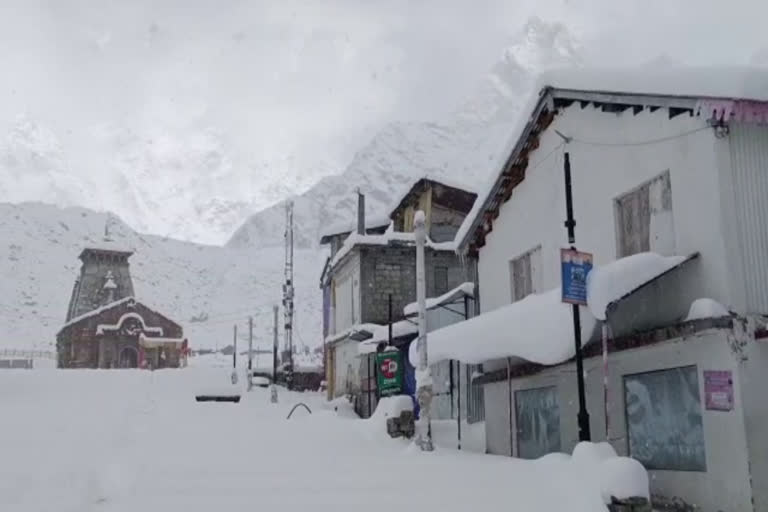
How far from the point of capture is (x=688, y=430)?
32.3ft

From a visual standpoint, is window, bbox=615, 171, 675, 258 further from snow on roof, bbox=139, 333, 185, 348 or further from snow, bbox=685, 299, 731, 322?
snow on roof, bbox=139, 333, 185, 348

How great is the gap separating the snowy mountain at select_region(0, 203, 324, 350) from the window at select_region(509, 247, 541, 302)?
290ft

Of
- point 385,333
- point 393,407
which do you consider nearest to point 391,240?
point 385,333


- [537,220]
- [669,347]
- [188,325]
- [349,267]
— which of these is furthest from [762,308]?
[188,325]

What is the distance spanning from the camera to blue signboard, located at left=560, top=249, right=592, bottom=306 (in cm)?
980

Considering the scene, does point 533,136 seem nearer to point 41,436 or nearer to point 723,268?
point 723,268

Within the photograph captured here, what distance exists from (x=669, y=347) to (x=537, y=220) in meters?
5.19

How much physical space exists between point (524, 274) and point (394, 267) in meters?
15.7

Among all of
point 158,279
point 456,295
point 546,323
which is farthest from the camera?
point 158,279

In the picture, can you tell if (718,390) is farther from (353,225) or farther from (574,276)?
(353,225)

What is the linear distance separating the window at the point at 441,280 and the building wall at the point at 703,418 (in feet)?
56.0

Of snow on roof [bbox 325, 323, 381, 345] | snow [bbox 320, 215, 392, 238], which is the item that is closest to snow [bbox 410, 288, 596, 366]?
snow on roof [bbox 325, 323, 381, 345]

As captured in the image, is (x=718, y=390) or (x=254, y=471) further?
(x=254, y=471)

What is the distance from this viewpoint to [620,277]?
31.9 ft
